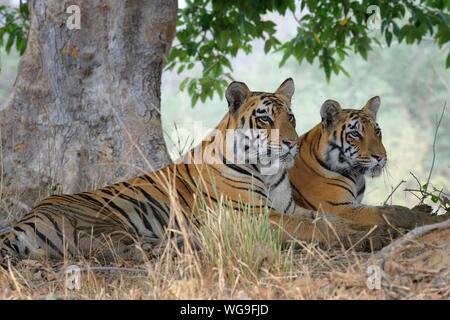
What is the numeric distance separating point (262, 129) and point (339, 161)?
86 cm

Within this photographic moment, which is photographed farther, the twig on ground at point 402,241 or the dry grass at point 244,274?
the twig on ground at point 402,241

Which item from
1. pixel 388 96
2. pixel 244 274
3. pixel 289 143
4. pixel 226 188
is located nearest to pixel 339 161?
pixel 289 143

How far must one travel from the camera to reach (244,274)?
462 cm

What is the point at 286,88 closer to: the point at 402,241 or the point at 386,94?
the point at 402,241

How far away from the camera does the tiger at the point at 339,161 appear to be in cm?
676

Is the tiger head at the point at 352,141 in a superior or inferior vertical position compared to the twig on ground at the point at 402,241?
superior

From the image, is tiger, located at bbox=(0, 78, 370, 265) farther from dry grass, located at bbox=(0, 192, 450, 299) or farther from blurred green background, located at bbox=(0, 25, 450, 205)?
blurred green background, located at bbox=(0, 25, 450, 205)

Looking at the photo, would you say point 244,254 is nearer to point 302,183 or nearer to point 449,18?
point 302,183

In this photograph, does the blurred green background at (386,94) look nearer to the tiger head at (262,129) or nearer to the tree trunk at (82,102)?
the tree trunk at (82,102)

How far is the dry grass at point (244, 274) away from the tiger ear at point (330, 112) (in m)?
1.81

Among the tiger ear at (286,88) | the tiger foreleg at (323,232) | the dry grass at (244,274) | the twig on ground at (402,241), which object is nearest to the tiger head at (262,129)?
the tiger ear at (286,88)

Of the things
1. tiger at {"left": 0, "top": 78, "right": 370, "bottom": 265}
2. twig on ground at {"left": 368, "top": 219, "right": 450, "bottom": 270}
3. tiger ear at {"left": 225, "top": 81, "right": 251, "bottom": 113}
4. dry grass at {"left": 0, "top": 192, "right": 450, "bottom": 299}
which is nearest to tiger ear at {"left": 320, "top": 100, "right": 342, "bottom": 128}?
tiger at {"left": 0, "top": 78, "right": 370, "bottom": 265}
